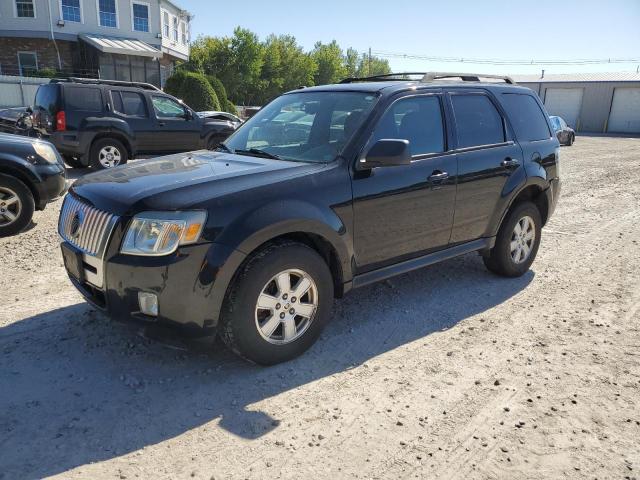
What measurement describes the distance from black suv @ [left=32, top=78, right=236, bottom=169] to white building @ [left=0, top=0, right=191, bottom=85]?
21.2m

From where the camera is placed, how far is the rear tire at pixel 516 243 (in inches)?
205

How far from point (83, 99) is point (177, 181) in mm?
8760

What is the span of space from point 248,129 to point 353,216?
4.99 ft

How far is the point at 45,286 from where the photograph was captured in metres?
4.92

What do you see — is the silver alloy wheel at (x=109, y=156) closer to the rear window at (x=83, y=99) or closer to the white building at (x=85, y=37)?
the rear window at (x=83, y=99)

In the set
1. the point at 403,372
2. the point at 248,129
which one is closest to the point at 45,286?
the point at 248,129

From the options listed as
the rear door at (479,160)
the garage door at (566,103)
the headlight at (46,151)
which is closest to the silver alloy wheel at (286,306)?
the rear door at (479,160)

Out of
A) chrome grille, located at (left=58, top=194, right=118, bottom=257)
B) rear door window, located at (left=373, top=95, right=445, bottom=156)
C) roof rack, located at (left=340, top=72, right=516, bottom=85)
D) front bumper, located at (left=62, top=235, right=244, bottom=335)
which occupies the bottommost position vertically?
front bumper, located at (left=62, top=235, right=244, bottom=335)

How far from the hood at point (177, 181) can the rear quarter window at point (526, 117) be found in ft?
8.07

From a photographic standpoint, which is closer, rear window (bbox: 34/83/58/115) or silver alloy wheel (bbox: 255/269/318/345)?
silver alloy wheel (bbox: 255/269/318/345)

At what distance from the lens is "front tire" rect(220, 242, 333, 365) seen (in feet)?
10.8

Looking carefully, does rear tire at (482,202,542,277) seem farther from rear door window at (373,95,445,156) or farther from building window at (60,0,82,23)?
building window at (60,0,82,23)

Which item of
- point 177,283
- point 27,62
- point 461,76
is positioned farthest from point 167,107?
point 27,62

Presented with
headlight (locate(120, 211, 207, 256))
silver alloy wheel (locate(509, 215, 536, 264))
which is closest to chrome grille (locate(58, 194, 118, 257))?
headlight (locate(120, 211, 207, 256))
